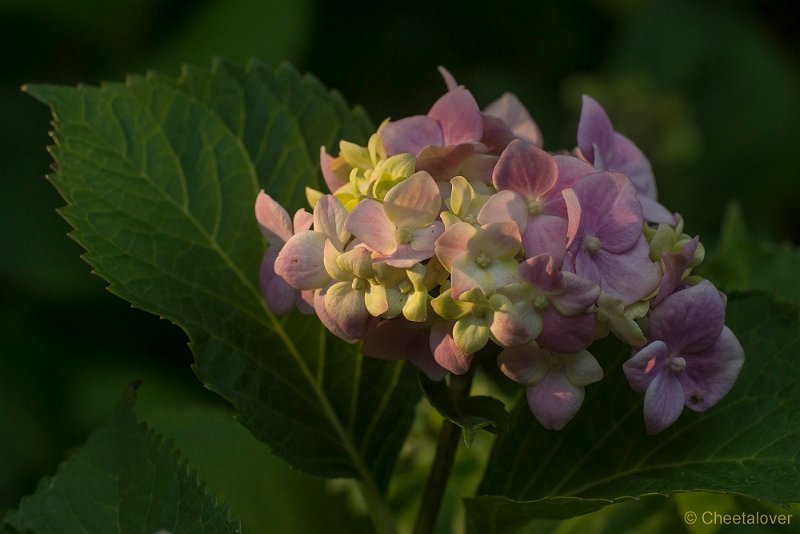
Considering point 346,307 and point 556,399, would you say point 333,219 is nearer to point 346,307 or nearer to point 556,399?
point 346,307

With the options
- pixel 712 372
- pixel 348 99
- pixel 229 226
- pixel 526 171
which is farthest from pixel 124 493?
pixel 348 99

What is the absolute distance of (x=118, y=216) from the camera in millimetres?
1397

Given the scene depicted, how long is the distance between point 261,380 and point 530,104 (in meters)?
2.53

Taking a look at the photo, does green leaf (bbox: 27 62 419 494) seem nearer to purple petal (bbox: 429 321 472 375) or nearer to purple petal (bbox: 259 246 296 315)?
purple petal (bbox: 259 246 296 315)

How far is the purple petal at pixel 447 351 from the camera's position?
1.12 m

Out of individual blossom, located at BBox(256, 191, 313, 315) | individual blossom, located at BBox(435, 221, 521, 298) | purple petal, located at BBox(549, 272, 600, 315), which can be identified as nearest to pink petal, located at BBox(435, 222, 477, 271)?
individual blossom, located at BBox(435, 221, 521, 298)

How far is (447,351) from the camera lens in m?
1.12

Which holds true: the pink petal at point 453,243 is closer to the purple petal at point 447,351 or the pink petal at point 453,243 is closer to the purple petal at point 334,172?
the purple petal at point 447,351

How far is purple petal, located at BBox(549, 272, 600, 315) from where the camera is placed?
1082 millimetres

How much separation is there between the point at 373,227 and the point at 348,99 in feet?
8.32

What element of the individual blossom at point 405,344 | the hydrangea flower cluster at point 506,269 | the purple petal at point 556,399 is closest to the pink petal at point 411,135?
the hydrangea flower cluster at point 506,269

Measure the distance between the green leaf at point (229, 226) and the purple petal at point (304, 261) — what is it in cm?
19

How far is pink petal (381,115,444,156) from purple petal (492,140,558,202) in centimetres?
12

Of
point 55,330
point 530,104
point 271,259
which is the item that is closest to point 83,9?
point 55,330
